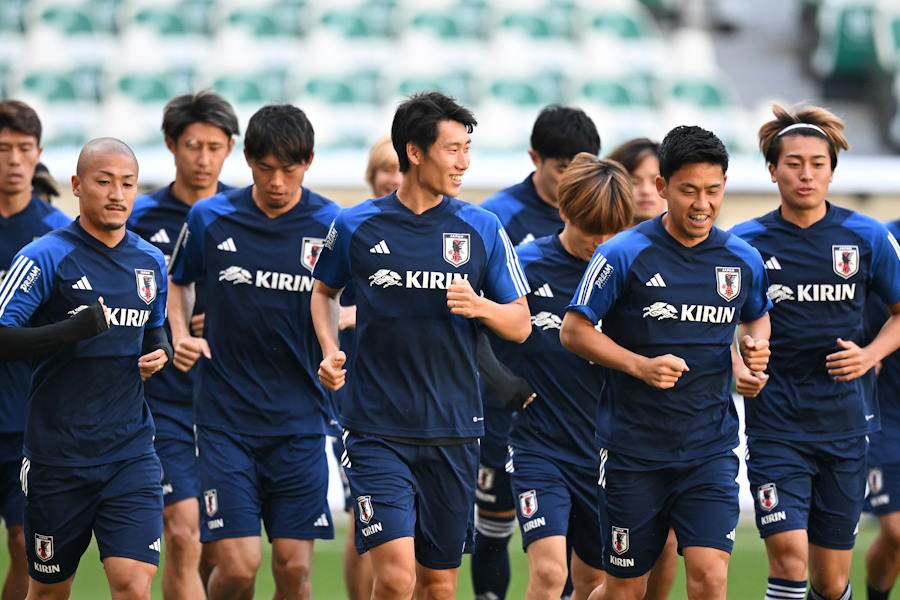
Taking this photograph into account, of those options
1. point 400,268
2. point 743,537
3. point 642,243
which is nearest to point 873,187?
point 743,537

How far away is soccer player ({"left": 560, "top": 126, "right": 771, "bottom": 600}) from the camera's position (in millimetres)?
5828

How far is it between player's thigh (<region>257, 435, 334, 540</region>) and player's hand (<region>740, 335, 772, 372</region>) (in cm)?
208

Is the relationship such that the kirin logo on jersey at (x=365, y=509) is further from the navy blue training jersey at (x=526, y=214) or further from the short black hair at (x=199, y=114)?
the short black hair at (x=199, y=114)

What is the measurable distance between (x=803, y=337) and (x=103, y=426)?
3.10 meters

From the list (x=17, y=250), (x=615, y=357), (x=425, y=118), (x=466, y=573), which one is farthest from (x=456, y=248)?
(x=466, y=573)

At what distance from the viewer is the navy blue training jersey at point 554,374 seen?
6.60 m

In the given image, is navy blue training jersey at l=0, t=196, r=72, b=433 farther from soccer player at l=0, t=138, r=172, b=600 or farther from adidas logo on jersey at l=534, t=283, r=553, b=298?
adidas logo on jersey at l=534, t=283, r=553, b=298

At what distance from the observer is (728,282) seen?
592 cm

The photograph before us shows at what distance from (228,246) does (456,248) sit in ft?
4.34

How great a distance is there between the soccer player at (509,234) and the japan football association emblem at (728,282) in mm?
1706

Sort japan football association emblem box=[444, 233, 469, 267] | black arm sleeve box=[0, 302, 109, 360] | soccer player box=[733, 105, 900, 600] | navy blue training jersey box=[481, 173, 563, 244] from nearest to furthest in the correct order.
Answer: black arm sleeve box=[0, 302, 109, 360] → japan football association emblem box=[444, 233, 469, 267] → soccer player box=[733, 105, 900, 600] → navy blue training jersey box=[481, 173, 563, 244]

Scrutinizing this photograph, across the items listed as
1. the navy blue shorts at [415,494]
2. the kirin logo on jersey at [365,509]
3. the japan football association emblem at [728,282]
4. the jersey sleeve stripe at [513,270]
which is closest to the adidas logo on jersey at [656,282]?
the japan football association emblem at [728,282]

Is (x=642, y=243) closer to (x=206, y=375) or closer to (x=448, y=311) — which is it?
(x=448, y=311)

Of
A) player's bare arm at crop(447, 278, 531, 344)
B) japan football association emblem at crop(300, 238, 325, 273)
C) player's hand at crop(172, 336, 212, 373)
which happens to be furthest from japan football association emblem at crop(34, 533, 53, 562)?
player's bare arm at crop(447, 278, 531, 344)
